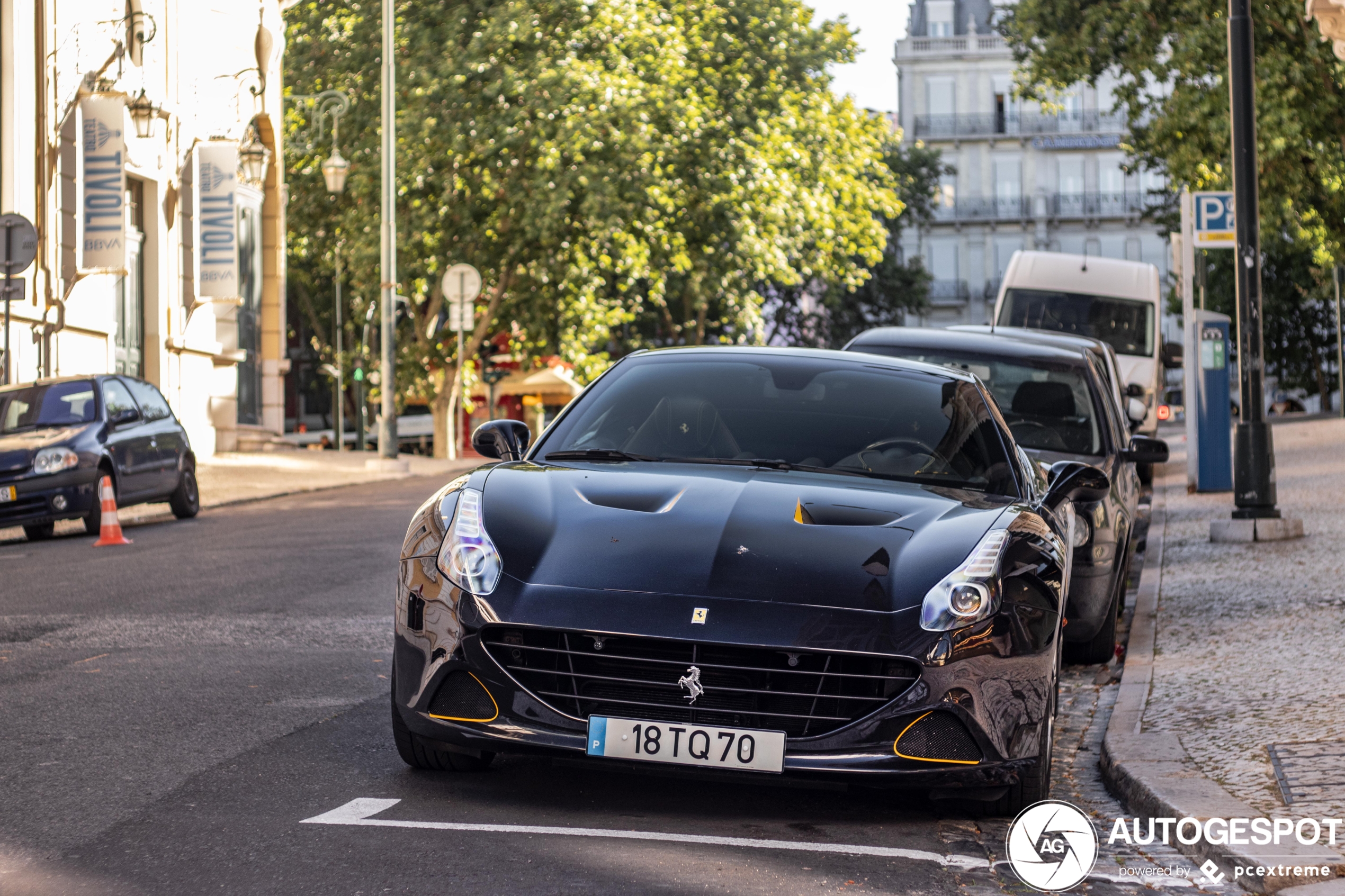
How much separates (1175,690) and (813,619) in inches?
120

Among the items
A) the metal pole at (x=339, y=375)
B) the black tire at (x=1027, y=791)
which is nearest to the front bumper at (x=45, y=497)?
the black tire at (x=1027, y=791)

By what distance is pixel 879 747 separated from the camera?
482cm

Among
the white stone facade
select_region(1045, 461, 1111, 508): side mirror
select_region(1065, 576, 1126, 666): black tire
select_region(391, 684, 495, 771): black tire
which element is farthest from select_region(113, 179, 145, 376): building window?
the white stone facade

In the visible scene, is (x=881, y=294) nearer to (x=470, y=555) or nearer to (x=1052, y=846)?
(x=470, y=555)

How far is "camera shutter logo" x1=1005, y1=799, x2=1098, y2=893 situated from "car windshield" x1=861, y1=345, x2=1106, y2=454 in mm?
4931

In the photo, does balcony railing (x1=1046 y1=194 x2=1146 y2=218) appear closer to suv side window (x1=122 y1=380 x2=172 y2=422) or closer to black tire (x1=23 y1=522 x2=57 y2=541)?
suv side window (x1=122 y1=380 x2=172 y2=422)

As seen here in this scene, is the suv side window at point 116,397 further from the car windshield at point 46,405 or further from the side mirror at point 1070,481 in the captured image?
the side mirror at point 1070,481

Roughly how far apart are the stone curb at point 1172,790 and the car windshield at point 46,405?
450 inches

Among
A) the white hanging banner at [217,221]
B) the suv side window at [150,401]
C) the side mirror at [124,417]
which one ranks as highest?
the white hanging banner at [217,221]

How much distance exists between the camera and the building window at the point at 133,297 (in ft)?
96.3

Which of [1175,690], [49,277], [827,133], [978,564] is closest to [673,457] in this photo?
[978,564]

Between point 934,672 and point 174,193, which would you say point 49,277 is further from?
point 934,672

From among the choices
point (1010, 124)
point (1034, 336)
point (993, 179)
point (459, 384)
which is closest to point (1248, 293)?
point (1034, 336)

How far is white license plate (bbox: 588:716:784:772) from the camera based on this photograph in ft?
15.6
